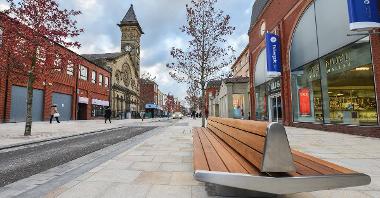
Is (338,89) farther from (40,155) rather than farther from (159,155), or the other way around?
(40,155)

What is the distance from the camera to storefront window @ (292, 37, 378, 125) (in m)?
10.6

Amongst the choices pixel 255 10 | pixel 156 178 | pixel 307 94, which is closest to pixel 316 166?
pixel 156 178

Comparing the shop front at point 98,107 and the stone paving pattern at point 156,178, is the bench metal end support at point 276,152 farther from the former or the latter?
the shop front at point 98,107

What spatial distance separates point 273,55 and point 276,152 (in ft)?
55.2

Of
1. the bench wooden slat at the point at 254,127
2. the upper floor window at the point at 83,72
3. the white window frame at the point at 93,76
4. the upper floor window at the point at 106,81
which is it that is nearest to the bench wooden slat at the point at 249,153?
the bench wooden slat at the point at 254,127

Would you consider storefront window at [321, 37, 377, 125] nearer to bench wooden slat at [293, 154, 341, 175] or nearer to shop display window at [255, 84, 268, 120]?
bench wooden slat at [293, 154, 341, 175]

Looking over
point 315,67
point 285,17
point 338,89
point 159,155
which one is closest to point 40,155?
point 159,155

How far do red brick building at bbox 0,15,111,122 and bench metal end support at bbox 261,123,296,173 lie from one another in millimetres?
12990

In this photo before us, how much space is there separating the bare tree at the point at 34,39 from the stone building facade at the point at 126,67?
31.9 meters

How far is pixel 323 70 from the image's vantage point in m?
13.5

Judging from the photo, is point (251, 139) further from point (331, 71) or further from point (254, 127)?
point (331, 71)

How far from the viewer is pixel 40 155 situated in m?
7.17

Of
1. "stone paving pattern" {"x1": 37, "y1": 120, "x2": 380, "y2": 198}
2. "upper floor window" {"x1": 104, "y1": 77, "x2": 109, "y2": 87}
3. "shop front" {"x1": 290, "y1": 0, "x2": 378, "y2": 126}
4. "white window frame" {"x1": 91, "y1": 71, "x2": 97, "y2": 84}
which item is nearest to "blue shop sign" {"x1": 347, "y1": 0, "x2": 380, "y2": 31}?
"shop front" {"x1": 290, "y1": 0, "x2": 378, "y2": 126}

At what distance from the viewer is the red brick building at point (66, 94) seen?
2220 centimetres
